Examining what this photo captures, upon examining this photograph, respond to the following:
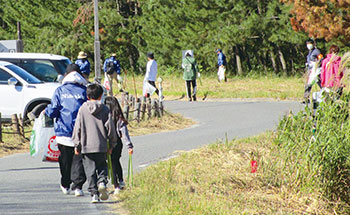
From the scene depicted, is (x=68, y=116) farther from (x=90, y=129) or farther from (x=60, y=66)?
(x=60, y=66)

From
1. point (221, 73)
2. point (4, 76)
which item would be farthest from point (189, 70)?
point (4, 76)

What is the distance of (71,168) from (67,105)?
2.80 ft

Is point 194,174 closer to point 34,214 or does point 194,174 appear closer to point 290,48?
point 34,214

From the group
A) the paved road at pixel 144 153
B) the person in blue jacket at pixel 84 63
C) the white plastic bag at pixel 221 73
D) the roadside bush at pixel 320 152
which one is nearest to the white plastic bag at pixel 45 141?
the paved road at pixel 144 153

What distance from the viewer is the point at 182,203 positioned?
25.6 ft

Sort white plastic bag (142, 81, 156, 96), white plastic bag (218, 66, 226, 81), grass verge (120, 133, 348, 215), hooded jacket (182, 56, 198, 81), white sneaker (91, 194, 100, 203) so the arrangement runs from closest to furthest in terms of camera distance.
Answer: grass verge (120, 133, 348, 215), white sneaker (91, 194, 100, 203), white plastic bag (142, 81, 156, 96), hooded jacket (182, 56, 198, 81), white plastic bag (218, 66, 226, 81)

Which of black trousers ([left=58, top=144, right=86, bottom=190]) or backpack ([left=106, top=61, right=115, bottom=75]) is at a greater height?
backpack ([left=106, top=61, right=115, bottom=75])

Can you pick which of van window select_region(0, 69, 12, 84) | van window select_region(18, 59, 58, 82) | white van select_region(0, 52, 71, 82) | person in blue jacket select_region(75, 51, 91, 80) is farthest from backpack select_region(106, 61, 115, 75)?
person in blue jacket select_region(75, 51, 91, 80)

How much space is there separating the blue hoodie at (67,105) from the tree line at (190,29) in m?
22.0

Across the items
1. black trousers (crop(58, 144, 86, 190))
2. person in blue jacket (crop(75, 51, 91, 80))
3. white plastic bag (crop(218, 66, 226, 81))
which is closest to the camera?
black trousers (crop(58, 144, 86, 190))

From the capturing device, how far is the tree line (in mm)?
32688

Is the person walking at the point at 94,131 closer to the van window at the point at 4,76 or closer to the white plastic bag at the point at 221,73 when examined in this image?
the van window at the point at 4,76

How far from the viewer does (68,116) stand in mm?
8586

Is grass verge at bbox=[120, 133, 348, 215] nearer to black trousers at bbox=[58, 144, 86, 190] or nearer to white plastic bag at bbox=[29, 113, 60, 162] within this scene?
black trousers at bbox=[58, 144, 86, 190]
